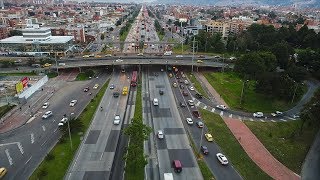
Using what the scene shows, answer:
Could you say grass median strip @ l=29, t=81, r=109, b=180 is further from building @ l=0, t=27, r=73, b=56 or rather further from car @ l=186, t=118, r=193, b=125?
building @ l=0, t=27, r=73, b=56

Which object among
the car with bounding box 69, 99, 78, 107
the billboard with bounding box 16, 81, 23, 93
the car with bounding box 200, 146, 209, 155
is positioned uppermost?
the billboard with bounding box 16, 81, 23, 93

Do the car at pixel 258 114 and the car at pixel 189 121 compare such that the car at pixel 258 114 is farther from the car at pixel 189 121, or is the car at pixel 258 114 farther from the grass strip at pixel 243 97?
the car at pixel 189 121

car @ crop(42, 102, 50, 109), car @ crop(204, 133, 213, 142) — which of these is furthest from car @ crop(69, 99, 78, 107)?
car @ crop(204, 133, 213, 142)

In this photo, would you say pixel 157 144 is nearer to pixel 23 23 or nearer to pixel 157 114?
pixel 157 114

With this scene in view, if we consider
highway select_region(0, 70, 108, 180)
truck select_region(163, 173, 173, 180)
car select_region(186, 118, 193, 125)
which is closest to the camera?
truck select_region(163, 173, 173, 180)

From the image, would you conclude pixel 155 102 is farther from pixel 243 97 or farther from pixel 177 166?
pixel 177 166

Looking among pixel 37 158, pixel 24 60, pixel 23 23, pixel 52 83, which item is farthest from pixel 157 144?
pixel 23 23
